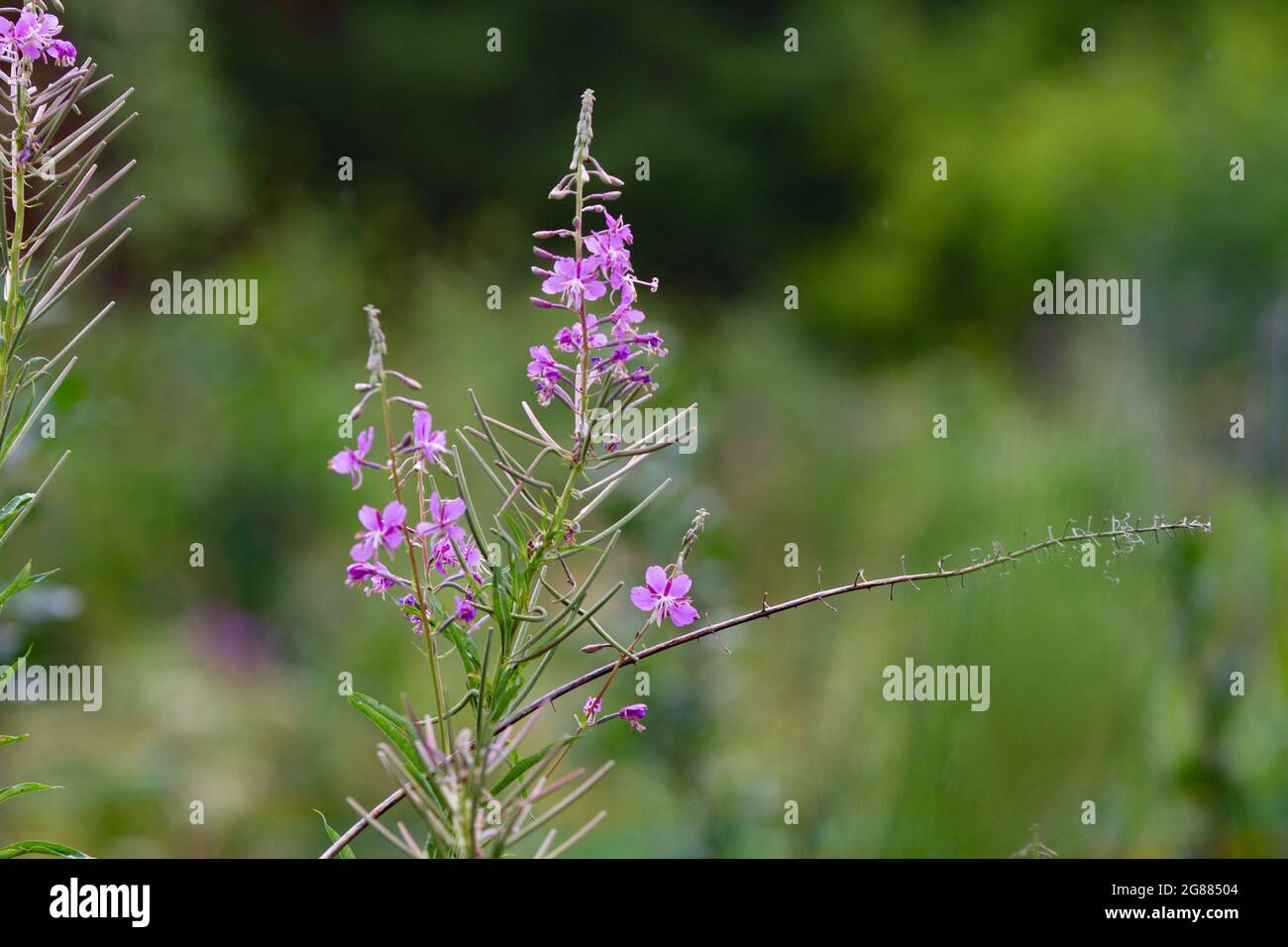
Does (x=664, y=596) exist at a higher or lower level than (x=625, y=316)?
lower

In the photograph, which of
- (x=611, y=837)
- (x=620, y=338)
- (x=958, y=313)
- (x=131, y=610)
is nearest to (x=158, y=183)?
(x=131, y=610)

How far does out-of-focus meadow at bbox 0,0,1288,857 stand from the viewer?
8.98ft

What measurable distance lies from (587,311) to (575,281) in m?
0.03

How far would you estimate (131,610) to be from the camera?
4.93 m

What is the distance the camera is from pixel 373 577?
95 centimetres

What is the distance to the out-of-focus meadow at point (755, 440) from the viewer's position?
2.74 m

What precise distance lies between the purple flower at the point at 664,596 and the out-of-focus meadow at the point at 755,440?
1.26 meters

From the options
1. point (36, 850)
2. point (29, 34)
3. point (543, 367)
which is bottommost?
point (36, 850)
